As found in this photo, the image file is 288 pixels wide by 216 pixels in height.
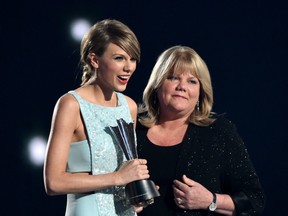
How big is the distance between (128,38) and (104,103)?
22 cm

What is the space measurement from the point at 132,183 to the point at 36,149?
1090mm

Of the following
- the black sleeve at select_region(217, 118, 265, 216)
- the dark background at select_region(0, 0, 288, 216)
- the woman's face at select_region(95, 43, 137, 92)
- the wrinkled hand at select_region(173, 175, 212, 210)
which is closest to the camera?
the woman's face at select_region(95, 43, 137, 92)

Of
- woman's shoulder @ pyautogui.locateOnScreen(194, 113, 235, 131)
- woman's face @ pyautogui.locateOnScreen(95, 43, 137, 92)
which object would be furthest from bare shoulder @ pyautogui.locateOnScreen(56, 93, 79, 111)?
woman's shoulder @ pyautogui.locateOnScreen(194, 113, 235, 131)

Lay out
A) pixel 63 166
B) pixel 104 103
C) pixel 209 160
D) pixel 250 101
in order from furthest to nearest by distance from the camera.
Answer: pixel 250 101 → pixel 209 160 → pixel 104 103 → pixel 63 166

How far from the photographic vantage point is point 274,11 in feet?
8.86

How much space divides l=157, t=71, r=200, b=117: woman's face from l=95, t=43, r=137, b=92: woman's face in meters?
0.32

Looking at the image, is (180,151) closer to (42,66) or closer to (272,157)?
(272,157)

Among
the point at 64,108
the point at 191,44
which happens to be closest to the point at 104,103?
the point at 64,108

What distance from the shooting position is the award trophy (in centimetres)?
181

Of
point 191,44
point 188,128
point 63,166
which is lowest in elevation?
point 63,166

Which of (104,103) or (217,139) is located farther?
(217,139)

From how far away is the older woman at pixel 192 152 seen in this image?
2.13m

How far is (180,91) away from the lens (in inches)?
85.2

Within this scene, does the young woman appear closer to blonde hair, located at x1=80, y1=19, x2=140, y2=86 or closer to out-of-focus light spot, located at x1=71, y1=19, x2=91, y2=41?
blonde hair, located at x1=80, y1=19, x2=140, y2=86
